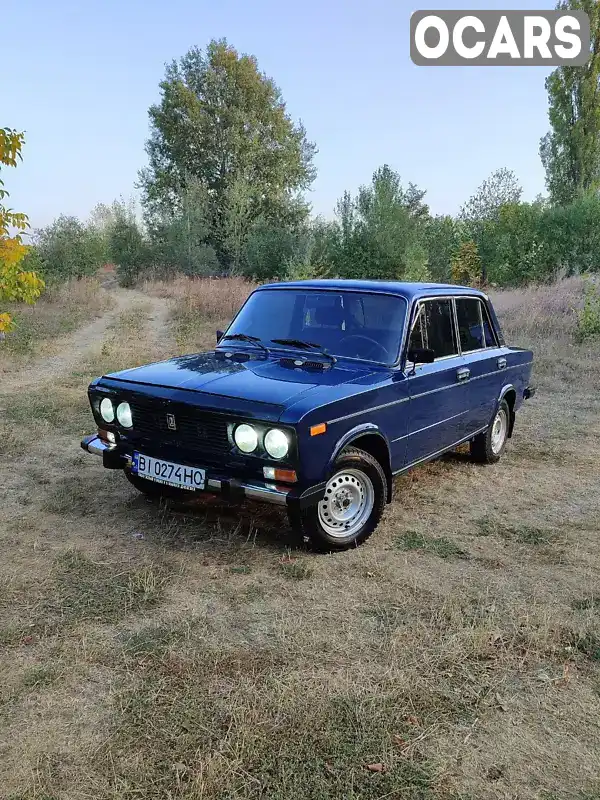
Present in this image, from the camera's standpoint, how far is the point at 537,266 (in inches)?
1072

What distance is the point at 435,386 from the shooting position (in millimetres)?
4980

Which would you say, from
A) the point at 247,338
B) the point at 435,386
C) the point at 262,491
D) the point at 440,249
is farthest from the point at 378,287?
the point at 440,249

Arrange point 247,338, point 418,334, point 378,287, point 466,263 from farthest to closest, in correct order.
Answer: point 466,263 < point 247,338 < point 378,287 < point 418,334

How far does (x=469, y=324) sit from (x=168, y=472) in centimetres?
329

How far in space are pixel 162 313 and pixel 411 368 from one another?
1708 centimetres

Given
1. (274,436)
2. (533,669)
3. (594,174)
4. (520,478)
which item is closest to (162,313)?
(520,478)

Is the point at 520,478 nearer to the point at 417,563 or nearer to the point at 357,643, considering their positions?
the point at 417,563

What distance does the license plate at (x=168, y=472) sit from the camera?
3.97 metres

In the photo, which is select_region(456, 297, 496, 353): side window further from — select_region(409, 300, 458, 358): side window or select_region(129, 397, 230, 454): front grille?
select_region(129, 397, 230, 454): front grille

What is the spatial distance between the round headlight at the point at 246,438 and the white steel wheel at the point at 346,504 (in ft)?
2.04

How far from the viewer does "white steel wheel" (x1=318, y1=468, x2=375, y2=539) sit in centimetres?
416

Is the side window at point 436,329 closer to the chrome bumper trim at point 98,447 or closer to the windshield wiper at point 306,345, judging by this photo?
the windshield wiper at point 306,345

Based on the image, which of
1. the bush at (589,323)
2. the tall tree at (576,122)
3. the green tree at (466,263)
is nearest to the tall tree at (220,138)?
the green tree at (466,263)

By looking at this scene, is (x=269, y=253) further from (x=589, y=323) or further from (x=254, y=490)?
(x=254, y=490)
